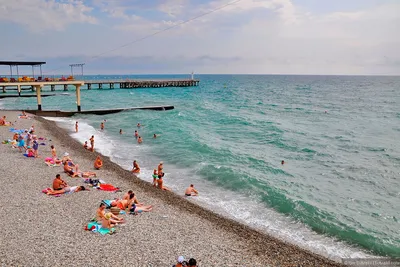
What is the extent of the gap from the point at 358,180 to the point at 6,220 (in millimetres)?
15050

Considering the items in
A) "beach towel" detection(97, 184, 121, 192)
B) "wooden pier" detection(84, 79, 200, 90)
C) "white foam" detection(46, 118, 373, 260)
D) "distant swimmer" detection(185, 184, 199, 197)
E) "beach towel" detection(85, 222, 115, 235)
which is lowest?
"white foam" detection(46, 118, 373, 260)

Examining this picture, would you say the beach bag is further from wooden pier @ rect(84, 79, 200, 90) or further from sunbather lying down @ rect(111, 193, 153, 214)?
wooden pier @ rect(84, 79, 200, 90)

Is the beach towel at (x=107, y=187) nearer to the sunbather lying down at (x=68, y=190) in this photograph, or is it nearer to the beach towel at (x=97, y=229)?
the sunbather lying down at (x=68, y=190)

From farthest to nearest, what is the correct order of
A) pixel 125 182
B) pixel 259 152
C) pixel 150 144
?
pixel 150 144 < pixel 259 152 < pixel 125 182

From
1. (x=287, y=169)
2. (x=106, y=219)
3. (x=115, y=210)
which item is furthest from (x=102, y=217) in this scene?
(x=287, y=169)

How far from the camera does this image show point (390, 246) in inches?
400

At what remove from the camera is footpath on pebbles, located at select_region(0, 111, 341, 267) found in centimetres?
766

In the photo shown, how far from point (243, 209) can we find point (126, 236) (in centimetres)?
528

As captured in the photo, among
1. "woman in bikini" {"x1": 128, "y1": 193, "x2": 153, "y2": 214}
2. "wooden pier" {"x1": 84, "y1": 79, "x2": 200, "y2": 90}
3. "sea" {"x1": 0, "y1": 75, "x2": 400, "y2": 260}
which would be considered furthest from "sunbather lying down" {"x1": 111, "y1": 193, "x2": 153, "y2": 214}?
"wooden pier" {"x1": 84, "y1": 79, "x2": 200, "y2": 90}

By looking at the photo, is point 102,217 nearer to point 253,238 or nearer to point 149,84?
point 253,238

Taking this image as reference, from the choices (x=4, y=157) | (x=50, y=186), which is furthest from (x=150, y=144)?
(x=50, y=186)

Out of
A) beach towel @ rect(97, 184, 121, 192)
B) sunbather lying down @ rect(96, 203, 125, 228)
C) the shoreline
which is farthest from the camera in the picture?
beach towel @ rect(97, 184, 121, 192)

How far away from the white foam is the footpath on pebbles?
99cm

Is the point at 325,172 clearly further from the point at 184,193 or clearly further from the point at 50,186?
the point at 50,186
